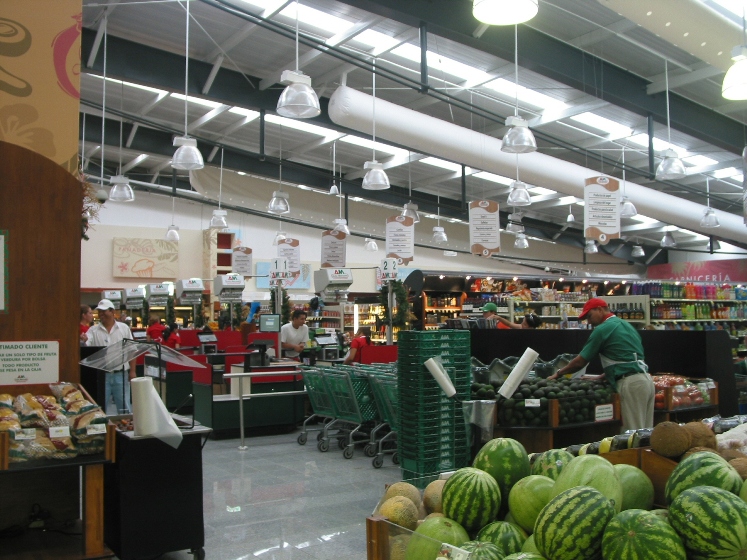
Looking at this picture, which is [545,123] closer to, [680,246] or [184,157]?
[184,157]

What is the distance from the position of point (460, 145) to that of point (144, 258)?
13211mm

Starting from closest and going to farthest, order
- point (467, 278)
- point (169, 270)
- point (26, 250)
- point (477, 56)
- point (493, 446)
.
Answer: point (493, 446), point (26, 250), point (477, 56), point (467, 278), point (169, 270)

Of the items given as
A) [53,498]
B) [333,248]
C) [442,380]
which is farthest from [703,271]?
[53,498]

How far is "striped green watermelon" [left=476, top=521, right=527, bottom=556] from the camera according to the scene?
1658 millimetres

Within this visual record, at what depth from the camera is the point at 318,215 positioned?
1886 centimetres

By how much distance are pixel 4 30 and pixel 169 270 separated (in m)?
17.1

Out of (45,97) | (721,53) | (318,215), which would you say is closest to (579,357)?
(721,53)

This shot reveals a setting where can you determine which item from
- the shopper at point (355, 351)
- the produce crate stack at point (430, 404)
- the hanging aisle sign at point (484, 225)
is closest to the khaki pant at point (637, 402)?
the produce crate stack at point (430, 404)

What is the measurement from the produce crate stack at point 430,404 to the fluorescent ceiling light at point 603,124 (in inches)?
319

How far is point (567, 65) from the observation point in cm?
924

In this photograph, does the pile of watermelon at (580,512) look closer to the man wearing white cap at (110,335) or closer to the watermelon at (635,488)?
the watermelon at (635,488)

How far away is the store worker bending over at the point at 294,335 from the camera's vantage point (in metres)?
11.4

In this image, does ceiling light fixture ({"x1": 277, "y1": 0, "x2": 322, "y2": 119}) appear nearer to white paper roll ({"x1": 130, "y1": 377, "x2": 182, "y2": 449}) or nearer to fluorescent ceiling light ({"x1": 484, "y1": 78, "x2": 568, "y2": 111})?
white paper roll ({"x1": 130, "y1": 377, "x2": 182, "y2": 449})

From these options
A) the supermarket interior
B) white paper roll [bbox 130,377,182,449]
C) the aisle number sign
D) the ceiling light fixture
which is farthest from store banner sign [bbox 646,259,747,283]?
white paper roll [bbox 130,377,182,449]
